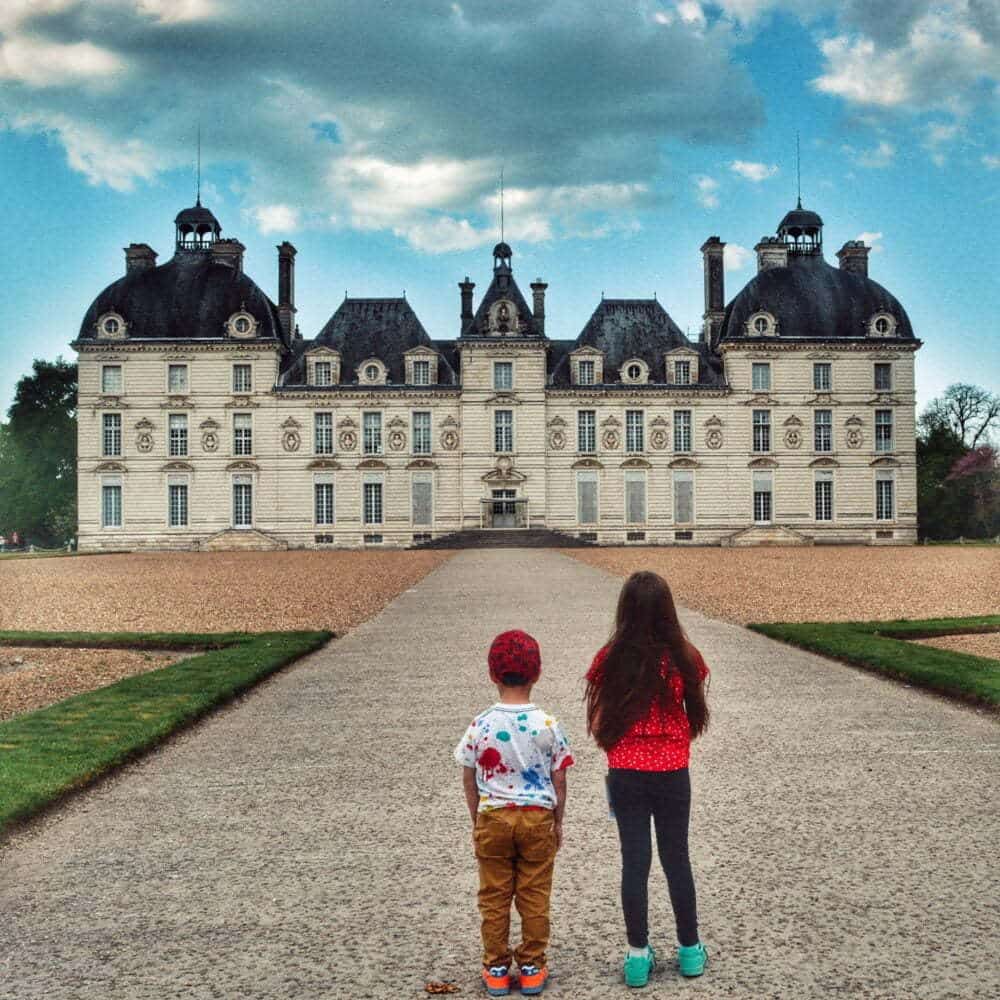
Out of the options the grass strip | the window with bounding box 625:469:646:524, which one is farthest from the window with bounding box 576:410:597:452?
the grass strip

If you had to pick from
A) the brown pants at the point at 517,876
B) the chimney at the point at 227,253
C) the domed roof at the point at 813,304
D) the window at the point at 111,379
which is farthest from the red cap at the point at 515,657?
the chimney at the point at 227,253

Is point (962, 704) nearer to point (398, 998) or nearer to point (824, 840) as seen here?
point (824, 840)

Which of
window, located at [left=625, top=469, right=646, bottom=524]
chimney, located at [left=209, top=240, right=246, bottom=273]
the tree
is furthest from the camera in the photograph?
the tree

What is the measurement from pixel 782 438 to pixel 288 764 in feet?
163

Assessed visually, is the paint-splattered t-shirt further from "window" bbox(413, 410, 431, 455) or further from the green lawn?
"window" bbox(413, 410, 431, 455)

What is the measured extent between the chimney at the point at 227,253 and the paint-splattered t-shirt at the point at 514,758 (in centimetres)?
5430

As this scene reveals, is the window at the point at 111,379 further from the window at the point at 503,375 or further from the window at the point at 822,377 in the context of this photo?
the window at the point at 822,377

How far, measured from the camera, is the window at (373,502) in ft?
176

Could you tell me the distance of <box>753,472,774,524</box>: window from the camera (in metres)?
54.1

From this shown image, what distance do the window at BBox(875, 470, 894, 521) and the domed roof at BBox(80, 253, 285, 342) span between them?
30.2 m

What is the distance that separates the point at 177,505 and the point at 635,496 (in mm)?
22201

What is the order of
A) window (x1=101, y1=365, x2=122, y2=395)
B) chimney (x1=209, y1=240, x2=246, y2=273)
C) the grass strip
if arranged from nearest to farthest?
the grass strip, window (x1=101, y1=365, x2=122, y2=395), chimney (x1=209, y1=240, x2=246, y2=273)

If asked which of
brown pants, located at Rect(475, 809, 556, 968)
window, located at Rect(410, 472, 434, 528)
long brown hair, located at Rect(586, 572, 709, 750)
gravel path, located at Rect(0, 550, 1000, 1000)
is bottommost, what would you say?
gravel path, located at Rect(0, 550, 1000, 1000)

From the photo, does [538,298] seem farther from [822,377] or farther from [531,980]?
[531,980]
